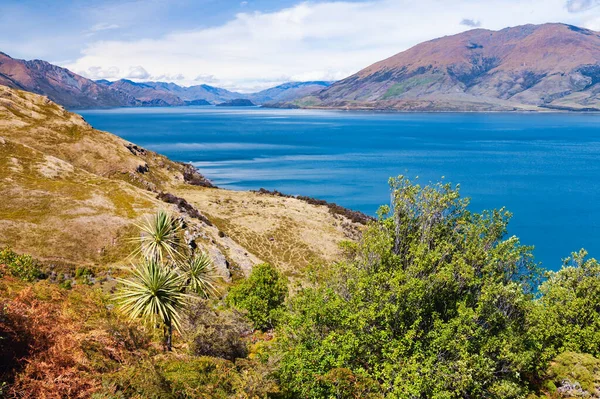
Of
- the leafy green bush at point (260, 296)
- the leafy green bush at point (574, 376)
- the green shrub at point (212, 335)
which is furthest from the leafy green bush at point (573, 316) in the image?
the leafy green bush at point (260, 296)

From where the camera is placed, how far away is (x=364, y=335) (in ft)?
59.7

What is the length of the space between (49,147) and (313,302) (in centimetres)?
8046

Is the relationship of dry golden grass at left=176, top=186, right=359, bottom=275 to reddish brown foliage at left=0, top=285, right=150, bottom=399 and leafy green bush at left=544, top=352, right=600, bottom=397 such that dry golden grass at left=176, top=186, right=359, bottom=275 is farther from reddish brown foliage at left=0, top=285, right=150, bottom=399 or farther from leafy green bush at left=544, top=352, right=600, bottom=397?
reddish brown foliage at left=0, top=285, right=150, bottom=399

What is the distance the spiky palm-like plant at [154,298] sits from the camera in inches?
851

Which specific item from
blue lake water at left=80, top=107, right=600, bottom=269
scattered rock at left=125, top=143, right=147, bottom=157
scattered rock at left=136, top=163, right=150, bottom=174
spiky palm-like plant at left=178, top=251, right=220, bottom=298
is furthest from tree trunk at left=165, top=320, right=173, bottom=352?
scattered rock at left=125, top=143, right=147, bottom=157

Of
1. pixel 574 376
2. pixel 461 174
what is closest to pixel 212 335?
pixel 574 376

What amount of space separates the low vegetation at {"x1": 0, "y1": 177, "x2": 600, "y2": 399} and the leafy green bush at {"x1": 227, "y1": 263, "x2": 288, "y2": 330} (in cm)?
952

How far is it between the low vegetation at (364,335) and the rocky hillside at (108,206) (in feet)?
88.6

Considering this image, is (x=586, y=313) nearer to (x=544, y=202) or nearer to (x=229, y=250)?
(x=229, y=250)

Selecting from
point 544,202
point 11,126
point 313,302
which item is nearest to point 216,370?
point 313,302

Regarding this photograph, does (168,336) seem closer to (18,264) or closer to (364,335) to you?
(364,335)

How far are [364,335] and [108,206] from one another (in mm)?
45074

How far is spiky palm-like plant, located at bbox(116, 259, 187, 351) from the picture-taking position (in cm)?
2162

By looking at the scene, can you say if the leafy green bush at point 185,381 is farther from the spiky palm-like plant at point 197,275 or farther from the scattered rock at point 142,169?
the scattered rock at point 142,169
